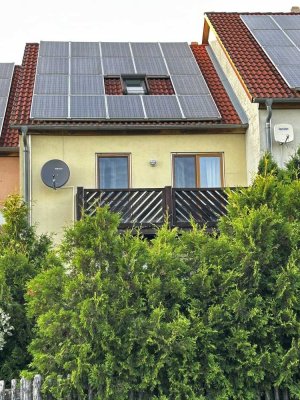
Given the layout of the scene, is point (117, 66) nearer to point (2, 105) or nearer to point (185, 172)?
point (2, 105)

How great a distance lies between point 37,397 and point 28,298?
5.96ft

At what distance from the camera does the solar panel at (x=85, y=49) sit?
17906mm

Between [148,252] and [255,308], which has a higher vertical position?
[148,252]

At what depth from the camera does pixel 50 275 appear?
9.41 m

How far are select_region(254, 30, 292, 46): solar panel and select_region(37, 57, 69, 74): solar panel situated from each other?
5.21 metres

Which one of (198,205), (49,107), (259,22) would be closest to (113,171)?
(49,107)

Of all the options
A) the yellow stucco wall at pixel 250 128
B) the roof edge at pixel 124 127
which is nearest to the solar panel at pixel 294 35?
the yellow stucco wall at pixel 250 128

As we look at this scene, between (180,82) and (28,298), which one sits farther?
(180,82)

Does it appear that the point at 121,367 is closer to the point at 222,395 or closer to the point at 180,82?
the point at 222,395

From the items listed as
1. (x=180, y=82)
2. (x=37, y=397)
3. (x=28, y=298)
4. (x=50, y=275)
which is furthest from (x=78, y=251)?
(x=180, y=82)

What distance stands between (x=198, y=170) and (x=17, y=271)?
5485 mm

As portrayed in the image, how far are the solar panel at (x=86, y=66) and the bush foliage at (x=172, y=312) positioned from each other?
319 inches

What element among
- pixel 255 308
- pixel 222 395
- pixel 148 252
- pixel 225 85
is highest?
pixel 225 85

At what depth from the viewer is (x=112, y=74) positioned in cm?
1670
